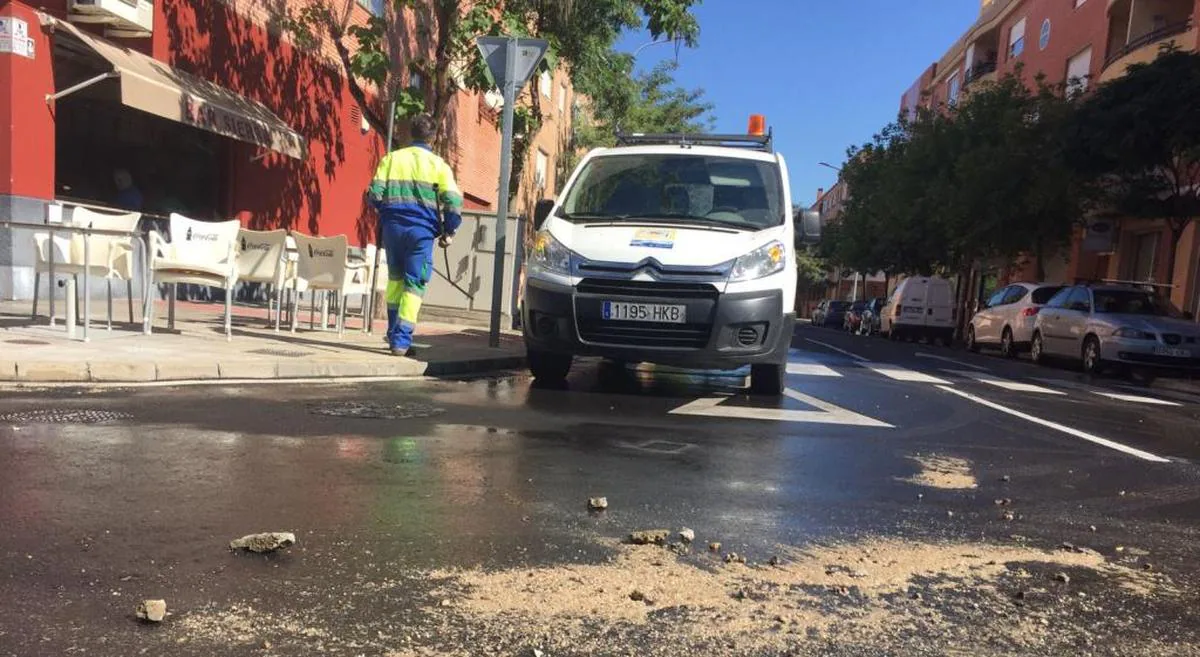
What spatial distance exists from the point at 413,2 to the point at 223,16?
2808 millimetres

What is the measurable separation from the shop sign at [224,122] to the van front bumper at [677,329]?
6.48 m

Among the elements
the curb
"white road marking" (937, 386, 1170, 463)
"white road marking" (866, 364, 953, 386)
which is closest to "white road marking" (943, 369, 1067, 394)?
"white road marking" (866, 364, 953, 386)

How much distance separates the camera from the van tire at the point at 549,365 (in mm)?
7109

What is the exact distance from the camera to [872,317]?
102 feet

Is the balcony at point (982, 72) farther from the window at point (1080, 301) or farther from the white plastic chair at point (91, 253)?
the white plastic chair at point (91, 253)

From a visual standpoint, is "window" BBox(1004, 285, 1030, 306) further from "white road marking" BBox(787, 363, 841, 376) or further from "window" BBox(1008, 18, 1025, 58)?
"window" BBox(1008, 18, 1025, 58)

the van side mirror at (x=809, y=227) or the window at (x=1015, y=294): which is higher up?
the van side mirror at (x=809, y=227)

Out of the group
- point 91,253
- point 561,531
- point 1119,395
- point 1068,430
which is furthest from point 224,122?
point 1119,395

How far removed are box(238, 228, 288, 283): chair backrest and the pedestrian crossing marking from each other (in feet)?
19.1

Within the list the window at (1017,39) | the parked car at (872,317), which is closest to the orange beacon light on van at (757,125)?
the parked car at (872,317)

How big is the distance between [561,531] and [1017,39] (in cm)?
3813

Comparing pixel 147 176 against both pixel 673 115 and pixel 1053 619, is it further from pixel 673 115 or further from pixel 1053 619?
pixel 673 115

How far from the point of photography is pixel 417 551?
2949mm

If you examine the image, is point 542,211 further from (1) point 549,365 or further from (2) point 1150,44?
(2) point 1150,44
